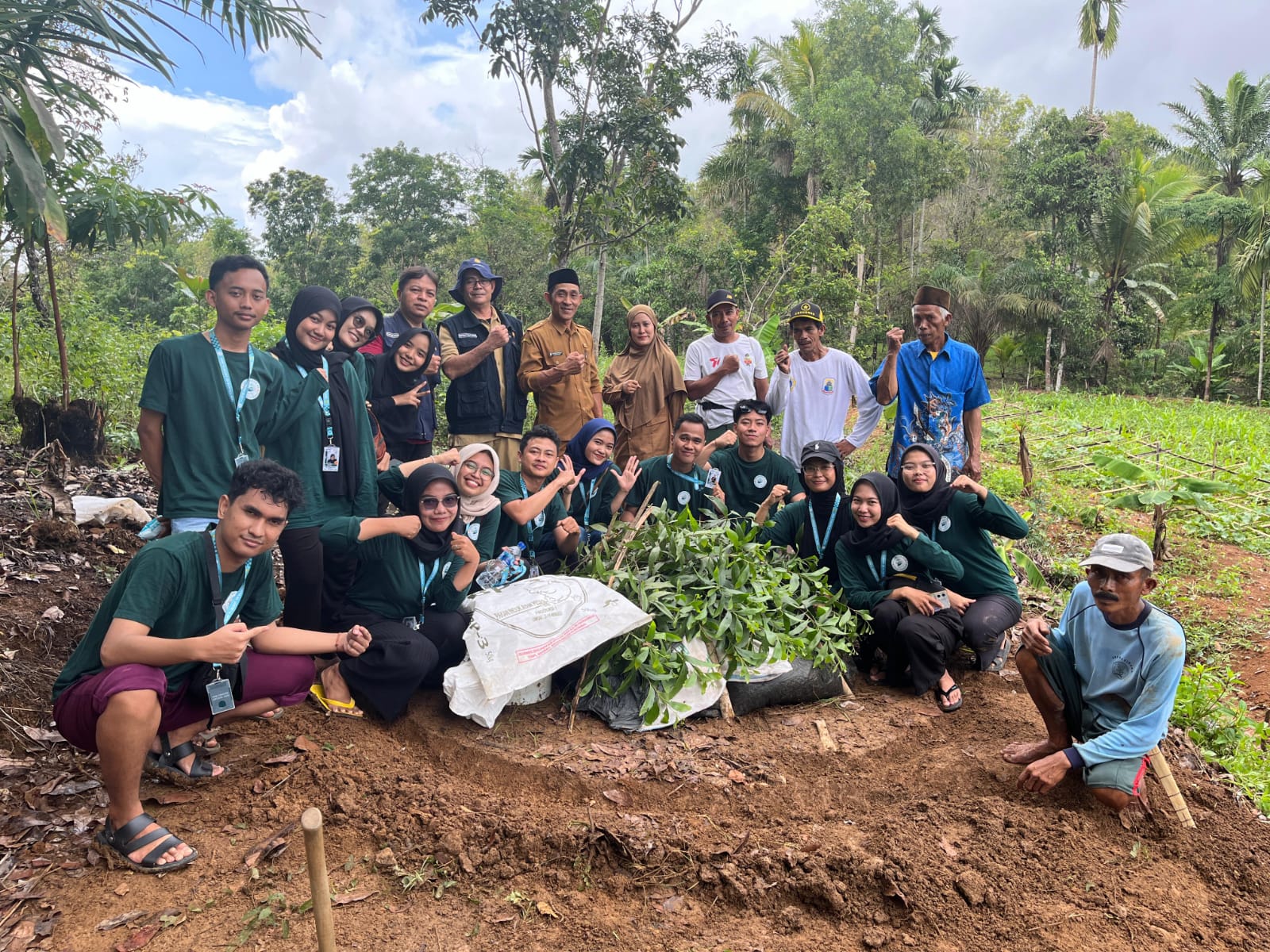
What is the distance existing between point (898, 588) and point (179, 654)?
3.36 m

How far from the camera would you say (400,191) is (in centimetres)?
2203

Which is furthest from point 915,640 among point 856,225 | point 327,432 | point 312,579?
point 856,225

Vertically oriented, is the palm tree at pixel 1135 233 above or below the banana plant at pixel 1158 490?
above

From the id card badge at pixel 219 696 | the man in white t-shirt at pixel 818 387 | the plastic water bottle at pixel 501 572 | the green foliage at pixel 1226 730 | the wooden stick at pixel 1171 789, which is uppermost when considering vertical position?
the man in white t-shirt at pixel 818 387

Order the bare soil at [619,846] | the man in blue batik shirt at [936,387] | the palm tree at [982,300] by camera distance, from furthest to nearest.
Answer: the palm tree at [982,300] → the man in blue batik shirt at [936,387] → the bare soil at [619,846]

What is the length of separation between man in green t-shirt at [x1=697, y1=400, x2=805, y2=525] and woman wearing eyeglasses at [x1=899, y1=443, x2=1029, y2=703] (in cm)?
75

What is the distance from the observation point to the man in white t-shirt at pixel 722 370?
5668 mm

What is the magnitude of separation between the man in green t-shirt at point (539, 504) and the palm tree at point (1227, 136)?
77.5 feet

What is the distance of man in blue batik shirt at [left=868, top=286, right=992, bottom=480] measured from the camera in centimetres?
501

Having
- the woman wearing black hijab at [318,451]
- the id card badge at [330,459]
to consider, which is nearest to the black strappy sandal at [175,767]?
the woman wearing black hijab at [318,451]

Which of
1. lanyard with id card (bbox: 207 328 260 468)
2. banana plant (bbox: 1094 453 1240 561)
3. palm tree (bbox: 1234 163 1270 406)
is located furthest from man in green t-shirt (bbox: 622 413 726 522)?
palm tree (bbox: 1234 163 1270 406)

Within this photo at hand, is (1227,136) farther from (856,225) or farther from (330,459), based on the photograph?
(330,459)

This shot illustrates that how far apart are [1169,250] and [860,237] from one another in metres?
7.93

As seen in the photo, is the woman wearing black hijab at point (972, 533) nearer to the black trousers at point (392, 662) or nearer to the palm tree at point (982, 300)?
the black trousers at point (392, 662)
